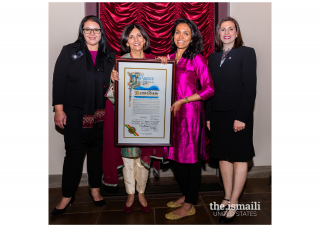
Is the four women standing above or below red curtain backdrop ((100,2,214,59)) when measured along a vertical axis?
below

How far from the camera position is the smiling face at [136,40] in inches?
77.9

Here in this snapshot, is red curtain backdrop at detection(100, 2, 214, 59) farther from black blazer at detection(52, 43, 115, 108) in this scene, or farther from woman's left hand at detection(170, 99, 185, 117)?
woman's left hand at detection(170, 99, 185, 117)

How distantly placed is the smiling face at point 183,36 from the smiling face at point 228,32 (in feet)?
1.11

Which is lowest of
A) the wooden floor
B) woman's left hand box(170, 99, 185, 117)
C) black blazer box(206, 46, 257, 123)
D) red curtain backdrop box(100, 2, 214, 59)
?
the wooden floor

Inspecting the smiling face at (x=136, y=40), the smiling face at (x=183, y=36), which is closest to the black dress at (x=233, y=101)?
the smiling face at (x=183, y=36)

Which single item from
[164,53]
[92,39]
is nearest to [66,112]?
[92,39]

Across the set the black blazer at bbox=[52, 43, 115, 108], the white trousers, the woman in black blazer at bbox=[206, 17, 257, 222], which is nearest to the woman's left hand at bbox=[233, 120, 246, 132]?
the woman in black blazer at bbox=[206, 17, 257, 222]

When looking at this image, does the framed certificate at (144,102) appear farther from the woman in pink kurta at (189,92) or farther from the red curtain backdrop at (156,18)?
the red curtain backdrop at (156,18)

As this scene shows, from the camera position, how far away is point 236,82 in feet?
6.47

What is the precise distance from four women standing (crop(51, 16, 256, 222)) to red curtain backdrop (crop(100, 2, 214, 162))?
2.06 feet

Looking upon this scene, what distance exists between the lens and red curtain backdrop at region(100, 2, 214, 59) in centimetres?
268

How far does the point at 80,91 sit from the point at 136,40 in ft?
2.39

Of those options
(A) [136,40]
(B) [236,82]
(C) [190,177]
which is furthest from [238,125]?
(A) [136,40]

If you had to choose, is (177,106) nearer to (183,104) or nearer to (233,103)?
(183,104)
